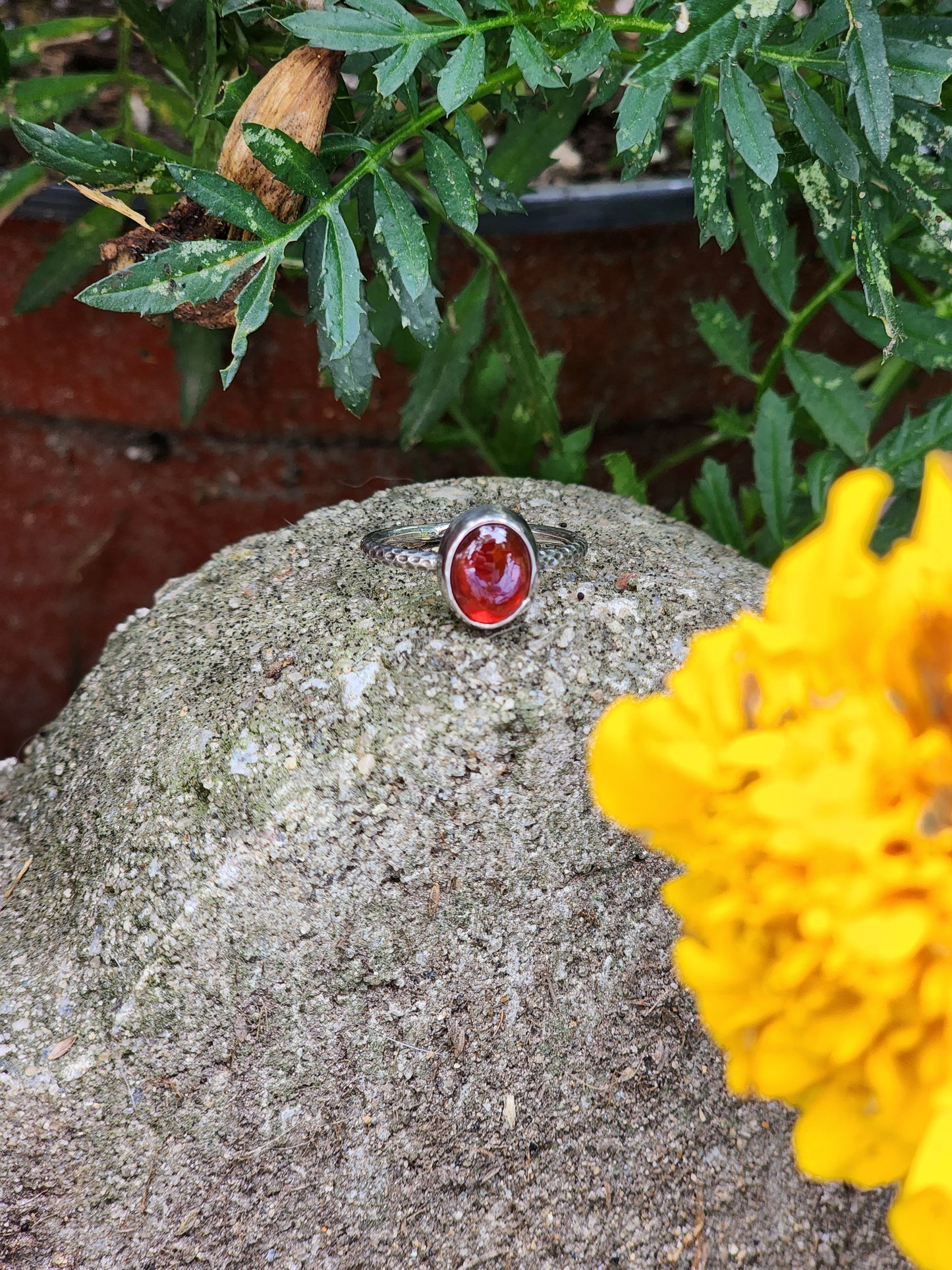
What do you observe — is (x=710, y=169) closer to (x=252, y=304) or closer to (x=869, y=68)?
(x=869, y=68)

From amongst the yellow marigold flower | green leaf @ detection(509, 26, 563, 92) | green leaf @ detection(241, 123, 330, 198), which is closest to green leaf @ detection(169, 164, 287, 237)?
green leaf @ detection(241, 123, 330, 198)

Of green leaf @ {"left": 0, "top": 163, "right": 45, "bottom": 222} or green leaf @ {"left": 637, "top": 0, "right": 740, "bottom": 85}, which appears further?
green leaf @ {"left": 0, "top": 163, "right": 45, "bottom": 222}

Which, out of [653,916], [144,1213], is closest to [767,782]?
[653,916]

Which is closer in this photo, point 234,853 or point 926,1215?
point 926,1215

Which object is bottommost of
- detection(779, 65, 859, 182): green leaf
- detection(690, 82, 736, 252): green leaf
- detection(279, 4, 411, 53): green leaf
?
detection(690, 82, 736, 252): green leaf

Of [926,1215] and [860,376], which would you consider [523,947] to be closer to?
[926,1215]

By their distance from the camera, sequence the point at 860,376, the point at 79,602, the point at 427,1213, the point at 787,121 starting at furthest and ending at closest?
the point at 79,602, the point at 860,376, the point at 787,121, the point at 427,1213

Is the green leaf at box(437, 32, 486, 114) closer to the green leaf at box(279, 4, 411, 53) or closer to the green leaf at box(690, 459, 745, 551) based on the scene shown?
the green leaf at box(279, 4, 411, 53)
